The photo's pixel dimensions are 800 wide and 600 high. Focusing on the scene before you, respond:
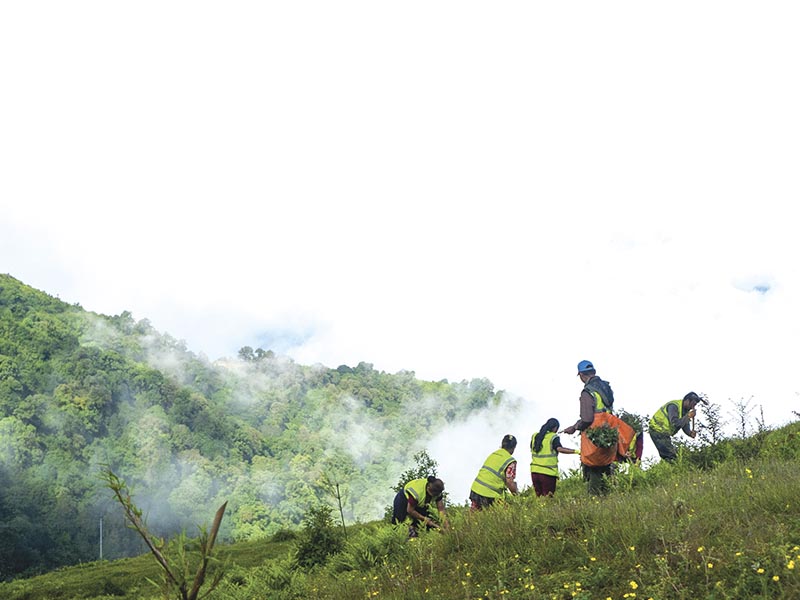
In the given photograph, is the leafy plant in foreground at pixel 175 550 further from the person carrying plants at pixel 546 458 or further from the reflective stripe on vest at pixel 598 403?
the person carrying plants at pixel 546 458

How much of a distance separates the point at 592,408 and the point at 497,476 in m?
2.51

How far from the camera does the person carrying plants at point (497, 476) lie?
10.8 m

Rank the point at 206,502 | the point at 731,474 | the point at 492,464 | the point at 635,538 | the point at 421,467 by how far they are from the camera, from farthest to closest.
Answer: the point at 206,502, the point at 421,467, the point at 492,464, the point at 731,474, the point at 635,538

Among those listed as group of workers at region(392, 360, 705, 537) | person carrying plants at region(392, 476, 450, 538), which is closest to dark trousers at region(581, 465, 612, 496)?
group of workers at region(392, 360, 705, 537)

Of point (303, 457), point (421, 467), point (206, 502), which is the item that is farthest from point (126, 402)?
point (421, 467)

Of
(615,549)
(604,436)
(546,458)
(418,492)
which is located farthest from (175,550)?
(546,458)

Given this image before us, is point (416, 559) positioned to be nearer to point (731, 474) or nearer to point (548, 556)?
point (548, 556)

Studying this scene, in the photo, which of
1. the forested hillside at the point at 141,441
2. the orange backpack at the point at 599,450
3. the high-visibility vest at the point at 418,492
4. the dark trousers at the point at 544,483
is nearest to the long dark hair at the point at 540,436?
the dark trousers at the point at 544,483

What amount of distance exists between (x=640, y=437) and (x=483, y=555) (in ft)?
17.5

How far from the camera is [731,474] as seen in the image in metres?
8.63

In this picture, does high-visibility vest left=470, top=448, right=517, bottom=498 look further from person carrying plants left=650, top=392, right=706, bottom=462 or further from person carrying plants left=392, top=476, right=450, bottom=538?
person carrying plants left=650, top=392, right=706, bottom=462

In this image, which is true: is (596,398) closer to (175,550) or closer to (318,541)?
(318,541)

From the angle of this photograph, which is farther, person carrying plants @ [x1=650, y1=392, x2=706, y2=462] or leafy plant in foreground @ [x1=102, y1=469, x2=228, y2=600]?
person carrying plants @ [x1=650, y1=392, x2=706, y2=462]

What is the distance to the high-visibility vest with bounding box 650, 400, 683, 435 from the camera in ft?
37.3
